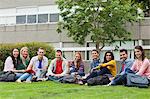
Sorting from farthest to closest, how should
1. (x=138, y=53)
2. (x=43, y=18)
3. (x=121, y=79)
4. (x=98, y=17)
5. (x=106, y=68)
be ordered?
(x=43, y=18) → (x=98, y=17) → (x=106, y=68) → (x=138, y=53) → (x=121, y=79)

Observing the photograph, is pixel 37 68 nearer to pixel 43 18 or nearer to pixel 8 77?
pixel 8 77

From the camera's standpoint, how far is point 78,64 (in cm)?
1373

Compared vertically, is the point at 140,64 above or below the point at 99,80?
above

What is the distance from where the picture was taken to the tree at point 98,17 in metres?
27.9

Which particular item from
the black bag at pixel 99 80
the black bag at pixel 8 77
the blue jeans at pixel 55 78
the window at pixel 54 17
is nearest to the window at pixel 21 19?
the window at pixel 54 17

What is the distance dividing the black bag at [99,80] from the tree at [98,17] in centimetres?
1607

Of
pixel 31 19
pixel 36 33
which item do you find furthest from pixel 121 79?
pixel 31 19

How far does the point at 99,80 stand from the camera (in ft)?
38.7

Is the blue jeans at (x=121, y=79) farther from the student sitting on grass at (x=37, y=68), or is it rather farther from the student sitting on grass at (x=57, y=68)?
the student sitting on grass at (x=37, y=68)

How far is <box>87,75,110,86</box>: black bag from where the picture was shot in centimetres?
1179

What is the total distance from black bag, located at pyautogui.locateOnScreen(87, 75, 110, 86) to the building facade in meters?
20.4

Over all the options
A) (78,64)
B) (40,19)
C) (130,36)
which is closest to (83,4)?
(130,36)

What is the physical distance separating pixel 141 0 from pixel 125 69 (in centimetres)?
513

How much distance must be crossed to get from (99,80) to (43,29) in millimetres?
23218
